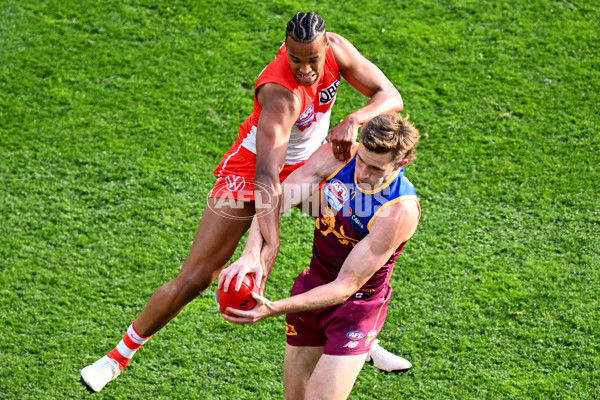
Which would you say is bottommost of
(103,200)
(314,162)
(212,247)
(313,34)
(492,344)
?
(492,344)

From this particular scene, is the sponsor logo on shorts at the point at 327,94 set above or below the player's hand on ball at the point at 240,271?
above

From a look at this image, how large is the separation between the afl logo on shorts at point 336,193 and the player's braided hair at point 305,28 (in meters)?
0.87

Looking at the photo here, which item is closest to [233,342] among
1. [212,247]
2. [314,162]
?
[212,247]

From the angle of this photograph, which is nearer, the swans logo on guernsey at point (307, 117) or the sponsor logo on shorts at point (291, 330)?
the sponsor logo on shorts at point (291, 330)

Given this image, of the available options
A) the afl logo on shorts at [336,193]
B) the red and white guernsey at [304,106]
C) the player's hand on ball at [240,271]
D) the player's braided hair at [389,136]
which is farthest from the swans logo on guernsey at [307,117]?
the player's hand on ball at [240,271]

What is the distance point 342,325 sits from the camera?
4766 mm

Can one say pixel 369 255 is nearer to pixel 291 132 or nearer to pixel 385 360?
pixel 291 132

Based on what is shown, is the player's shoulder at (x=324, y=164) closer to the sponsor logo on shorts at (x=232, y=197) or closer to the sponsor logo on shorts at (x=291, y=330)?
the sponsor logo on shorts at (x=232, y=197)

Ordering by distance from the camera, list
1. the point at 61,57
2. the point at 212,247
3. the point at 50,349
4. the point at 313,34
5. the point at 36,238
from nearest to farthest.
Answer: the point at 313,34, the point at 212,247, the point at 50,349, the point at 36,238, the point at 61,57

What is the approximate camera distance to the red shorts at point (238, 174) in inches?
209

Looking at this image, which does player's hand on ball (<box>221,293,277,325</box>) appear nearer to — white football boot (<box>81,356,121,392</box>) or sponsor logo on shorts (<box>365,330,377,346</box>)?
sponsor logo on shorts (<box>365,330,377,346</box>)

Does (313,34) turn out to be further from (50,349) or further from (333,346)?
(50,349)

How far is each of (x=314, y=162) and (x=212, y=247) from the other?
0.95 meters

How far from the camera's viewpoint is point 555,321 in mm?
6027
